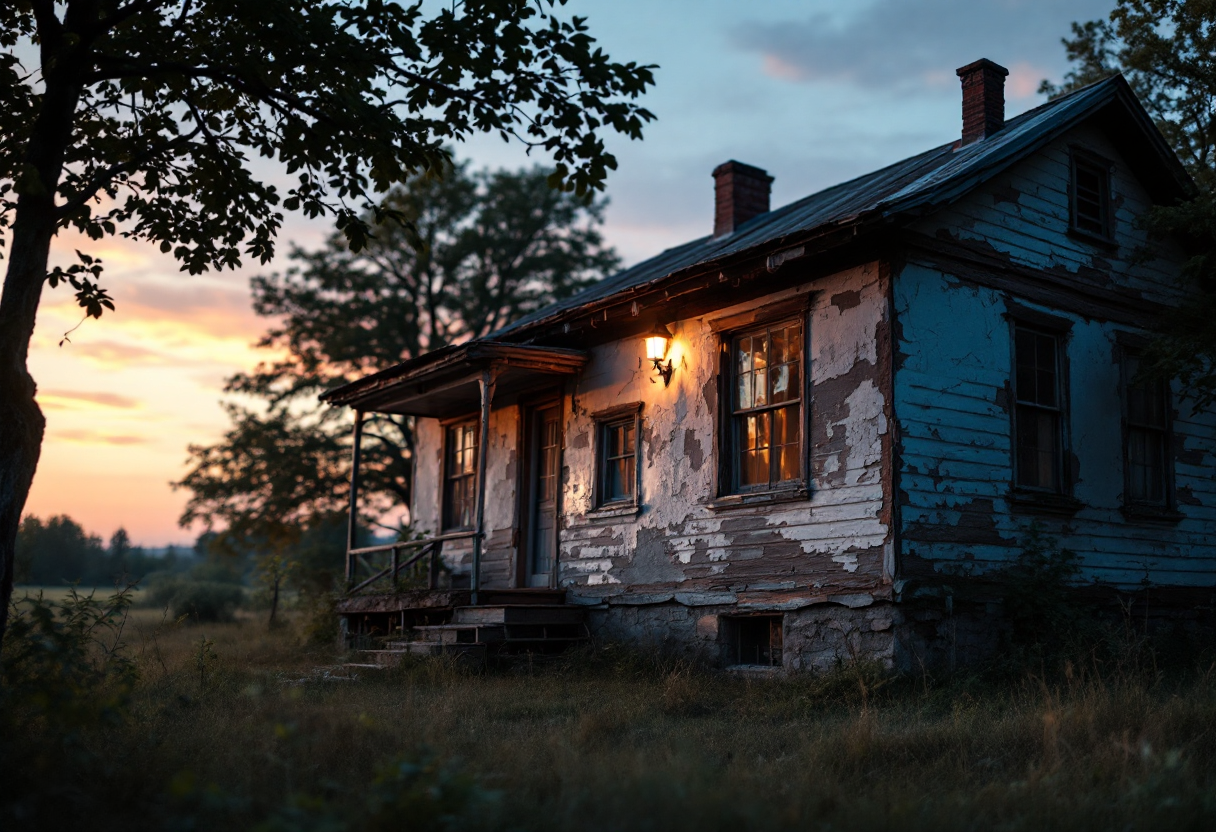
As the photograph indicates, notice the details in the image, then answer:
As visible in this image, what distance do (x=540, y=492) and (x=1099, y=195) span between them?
7.66 metres

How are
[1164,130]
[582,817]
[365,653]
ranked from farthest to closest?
[1164,130], [365,653], [582,817]

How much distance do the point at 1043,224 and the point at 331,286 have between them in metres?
19.6

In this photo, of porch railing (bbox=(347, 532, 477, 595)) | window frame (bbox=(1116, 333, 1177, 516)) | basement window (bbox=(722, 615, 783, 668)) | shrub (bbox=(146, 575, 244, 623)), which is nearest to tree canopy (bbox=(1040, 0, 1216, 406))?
window frame (bbox=(1116, 333, 1177, 516))

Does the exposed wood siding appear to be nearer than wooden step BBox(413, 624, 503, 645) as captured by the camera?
Yes

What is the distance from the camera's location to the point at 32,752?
17.6 feet

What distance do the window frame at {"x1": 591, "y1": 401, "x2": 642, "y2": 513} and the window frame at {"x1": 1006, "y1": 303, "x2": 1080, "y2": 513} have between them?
4019 millimetres

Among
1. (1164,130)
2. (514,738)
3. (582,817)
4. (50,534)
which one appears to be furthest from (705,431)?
(50,534)

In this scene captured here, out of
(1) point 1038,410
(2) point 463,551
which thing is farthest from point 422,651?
(1) point 1038,410

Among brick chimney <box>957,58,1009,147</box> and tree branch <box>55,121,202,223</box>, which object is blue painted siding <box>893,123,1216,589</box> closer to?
brick chimney <box>957,58,1009,147</box>

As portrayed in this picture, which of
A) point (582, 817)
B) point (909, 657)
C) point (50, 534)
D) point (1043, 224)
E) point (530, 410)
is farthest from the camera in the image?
point (50, 534)

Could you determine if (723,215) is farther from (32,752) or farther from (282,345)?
(282,345)

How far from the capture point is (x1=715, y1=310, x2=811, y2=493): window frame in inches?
400

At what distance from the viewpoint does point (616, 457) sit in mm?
12797

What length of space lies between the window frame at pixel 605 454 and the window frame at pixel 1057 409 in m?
4.02
